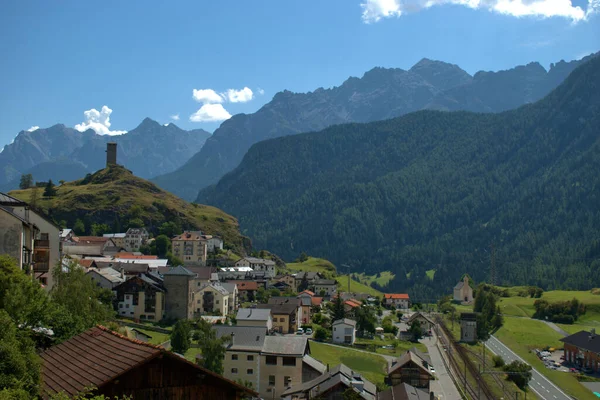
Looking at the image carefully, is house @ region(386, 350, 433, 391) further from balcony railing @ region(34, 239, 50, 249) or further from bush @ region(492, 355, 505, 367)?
balcony railing @ region(34, 239, 50, 249)

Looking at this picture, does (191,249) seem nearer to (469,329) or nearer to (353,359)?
(469,329)

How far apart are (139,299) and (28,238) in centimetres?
3565

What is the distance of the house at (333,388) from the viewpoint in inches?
1983

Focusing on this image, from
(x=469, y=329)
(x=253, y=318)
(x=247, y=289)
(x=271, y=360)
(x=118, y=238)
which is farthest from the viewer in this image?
(x=118, y=238)

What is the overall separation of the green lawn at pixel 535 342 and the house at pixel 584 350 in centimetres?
596

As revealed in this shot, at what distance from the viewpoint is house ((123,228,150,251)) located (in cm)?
14596

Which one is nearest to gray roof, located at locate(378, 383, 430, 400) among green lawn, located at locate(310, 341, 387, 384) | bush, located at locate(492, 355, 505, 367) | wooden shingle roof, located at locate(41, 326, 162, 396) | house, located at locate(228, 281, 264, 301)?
green lawn, located at locate(310, 341, 387, 384)

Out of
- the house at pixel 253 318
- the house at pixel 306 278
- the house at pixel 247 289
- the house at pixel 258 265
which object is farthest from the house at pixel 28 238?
the house at pixel 258 265

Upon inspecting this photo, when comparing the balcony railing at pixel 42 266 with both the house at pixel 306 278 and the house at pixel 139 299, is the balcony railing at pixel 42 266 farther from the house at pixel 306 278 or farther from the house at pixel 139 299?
the house at pixel 306 278

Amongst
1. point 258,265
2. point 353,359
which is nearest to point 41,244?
point 353,359

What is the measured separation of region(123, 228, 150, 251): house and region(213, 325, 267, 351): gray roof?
283 ft

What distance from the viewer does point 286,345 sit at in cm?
6200

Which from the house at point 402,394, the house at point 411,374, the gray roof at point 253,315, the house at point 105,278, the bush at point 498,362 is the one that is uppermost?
the house at point 105,278

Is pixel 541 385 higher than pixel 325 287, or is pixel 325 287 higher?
pixel 325 287
